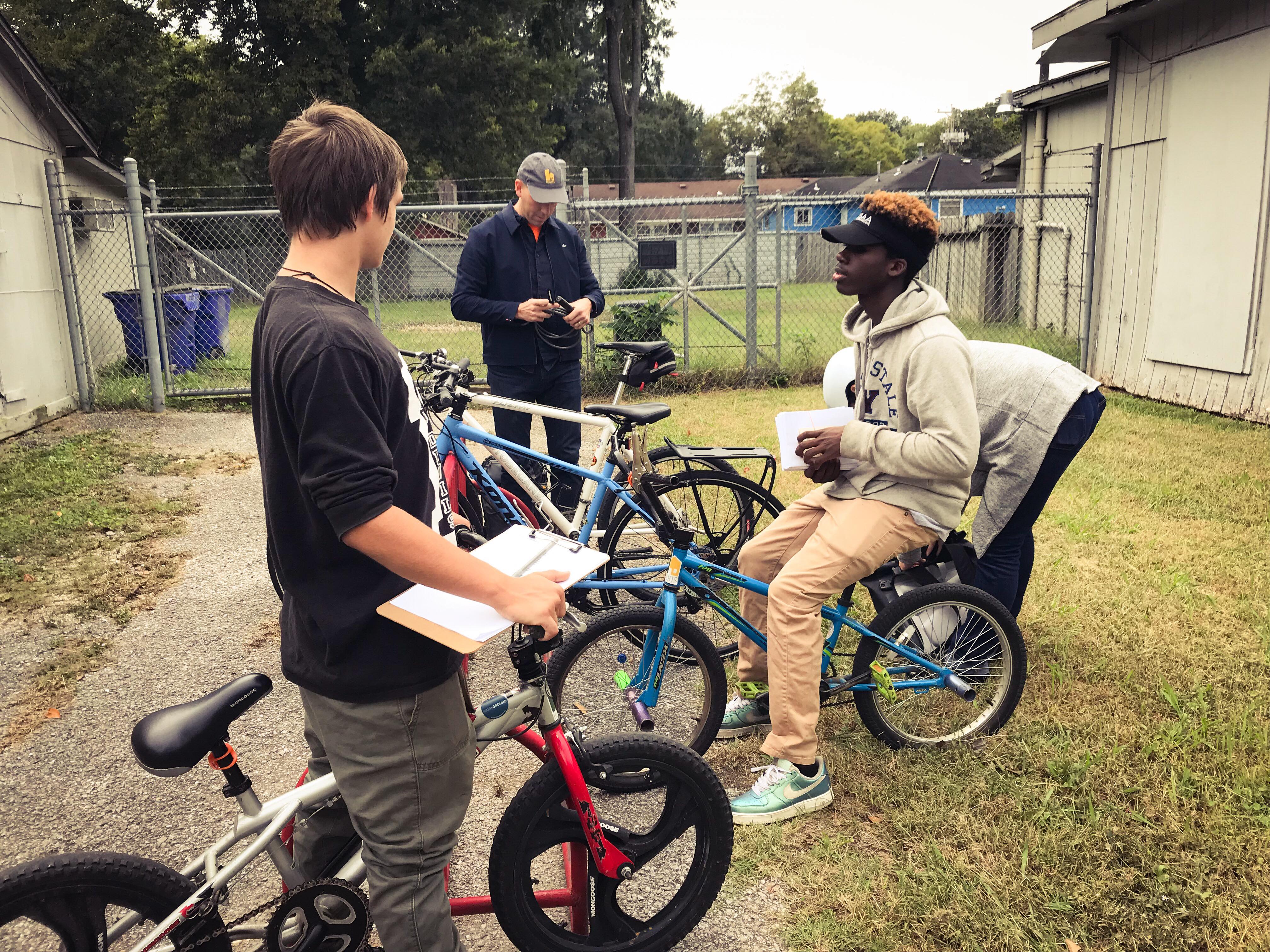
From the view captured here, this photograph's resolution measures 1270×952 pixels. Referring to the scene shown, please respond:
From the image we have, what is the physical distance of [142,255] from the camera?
384 inches

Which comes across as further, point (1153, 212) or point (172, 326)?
point (172, 326)

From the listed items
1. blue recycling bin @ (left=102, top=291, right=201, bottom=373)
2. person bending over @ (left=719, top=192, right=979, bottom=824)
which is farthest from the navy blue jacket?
blue recycling bin @ (left=102, top=291, right=201, bottom=373)

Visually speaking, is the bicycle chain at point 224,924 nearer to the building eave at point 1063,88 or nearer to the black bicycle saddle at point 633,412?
the black bicycle saddle at point 633,412

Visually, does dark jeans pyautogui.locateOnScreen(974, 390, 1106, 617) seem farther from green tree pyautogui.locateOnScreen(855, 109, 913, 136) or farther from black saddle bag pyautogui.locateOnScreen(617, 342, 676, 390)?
green tree pyautogui.locateOnScreen(855, 109, 913, 136)

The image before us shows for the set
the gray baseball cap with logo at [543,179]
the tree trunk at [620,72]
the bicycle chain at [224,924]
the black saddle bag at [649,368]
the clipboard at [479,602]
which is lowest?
the bicycle chain at [224,924]

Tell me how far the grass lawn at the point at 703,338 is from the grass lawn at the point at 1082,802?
5064mm

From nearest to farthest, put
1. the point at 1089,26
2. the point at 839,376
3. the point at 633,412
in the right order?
the point at 633,412
the point at 839,376
the point at 1089,26

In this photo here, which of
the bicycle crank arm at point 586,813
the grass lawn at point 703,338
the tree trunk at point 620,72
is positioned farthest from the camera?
the tree trunk at point 620,72

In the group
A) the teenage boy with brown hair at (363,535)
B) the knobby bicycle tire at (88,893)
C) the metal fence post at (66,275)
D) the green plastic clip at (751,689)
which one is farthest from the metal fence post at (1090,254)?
the metal fence post at (66,275)

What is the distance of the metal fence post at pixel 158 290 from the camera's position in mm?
10070

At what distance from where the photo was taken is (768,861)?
9.56 ft

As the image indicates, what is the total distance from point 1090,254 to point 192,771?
10652 mm

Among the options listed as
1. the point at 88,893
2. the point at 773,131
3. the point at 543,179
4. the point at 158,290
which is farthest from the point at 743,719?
the point at 773,131

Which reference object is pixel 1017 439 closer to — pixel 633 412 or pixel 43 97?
pixel 633 412
